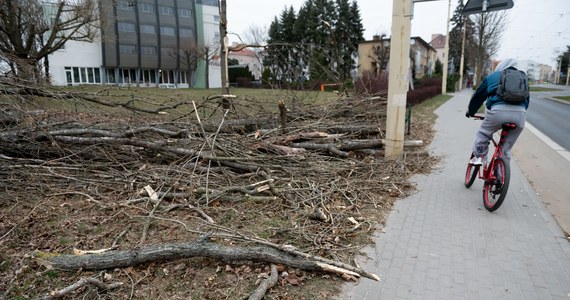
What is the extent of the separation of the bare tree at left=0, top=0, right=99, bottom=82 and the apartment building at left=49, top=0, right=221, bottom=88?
20.6 meters

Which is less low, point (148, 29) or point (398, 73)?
point (148, 29)

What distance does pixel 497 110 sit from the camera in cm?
438

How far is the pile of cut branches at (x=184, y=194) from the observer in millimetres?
3152

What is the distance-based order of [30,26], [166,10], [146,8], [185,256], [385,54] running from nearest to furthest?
1. [185,256]
2. [30,26]
3. [385,54]
4. [146,8]
5. [166,10]

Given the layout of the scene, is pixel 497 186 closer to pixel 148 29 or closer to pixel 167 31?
pixel 148 29

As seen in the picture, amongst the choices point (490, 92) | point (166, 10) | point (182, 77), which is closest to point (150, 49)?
point (166, 10)

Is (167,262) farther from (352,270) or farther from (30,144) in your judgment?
(30,144)

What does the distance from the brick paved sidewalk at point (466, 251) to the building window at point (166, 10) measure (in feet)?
170

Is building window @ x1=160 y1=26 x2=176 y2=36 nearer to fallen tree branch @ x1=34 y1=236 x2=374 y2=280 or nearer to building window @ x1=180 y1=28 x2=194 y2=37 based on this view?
building window @ x1=180 y1=28 x2=194 y2=37

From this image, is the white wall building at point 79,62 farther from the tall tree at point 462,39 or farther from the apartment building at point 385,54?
the tall tree at point 462,39

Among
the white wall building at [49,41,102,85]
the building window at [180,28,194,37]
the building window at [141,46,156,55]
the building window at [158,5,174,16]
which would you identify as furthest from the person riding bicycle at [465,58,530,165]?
the building window at [180,28,194,37]

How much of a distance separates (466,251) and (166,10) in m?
53.7

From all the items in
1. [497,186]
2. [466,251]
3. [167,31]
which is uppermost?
[167,31]

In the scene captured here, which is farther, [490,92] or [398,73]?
[398,73]
